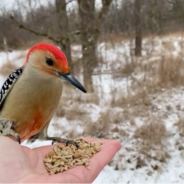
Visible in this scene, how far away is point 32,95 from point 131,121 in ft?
9.90

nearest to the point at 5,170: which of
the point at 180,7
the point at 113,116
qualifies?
the point at 113,116

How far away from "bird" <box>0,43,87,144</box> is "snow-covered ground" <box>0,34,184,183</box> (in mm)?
2045

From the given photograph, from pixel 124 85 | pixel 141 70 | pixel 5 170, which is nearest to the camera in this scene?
pixel 5 170

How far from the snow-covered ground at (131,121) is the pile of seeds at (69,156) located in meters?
1.78

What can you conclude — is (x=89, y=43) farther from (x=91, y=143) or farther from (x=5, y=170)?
(x=5, y=170)

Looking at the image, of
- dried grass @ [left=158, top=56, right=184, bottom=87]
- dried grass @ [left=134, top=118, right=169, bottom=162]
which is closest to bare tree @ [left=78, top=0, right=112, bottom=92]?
dried grass @ [left=158, top=56, right=184, bottom=87]

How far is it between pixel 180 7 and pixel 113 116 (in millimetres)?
2107

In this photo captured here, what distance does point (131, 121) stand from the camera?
15.1 feet

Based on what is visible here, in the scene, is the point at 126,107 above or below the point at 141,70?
below

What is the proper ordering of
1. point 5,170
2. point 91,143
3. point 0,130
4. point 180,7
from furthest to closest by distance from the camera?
point 180,7 < point 91,143 < point 0,130 < point 5,170

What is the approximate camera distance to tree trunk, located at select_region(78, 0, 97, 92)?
18.4 feet

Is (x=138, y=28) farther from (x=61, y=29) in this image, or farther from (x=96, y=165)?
(x=96, y=165)

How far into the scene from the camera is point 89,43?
19.0 ft

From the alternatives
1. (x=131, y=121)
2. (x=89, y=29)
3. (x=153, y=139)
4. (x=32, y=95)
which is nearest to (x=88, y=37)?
(x=89, y=29)
